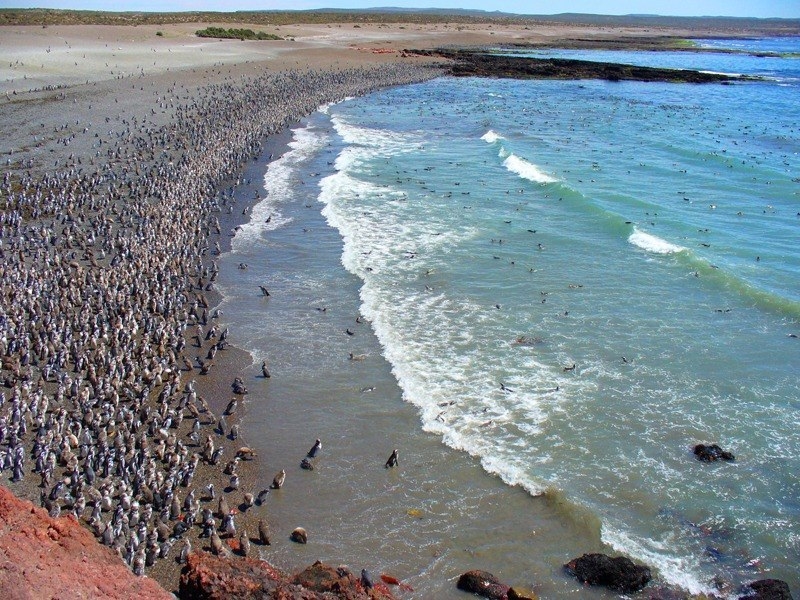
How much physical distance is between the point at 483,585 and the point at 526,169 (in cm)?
3084

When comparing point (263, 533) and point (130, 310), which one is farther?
point (130, 310)

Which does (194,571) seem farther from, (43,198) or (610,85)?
(610,85)

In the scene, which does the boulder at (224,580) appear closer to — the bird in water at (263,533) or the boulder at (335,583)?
the boulder at (335,583)

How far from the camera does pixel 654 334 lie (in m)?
20.0

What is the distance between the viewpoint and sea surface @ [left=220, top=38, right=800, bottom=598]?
40.9 feet

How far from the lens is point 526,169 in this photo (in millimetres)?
39031

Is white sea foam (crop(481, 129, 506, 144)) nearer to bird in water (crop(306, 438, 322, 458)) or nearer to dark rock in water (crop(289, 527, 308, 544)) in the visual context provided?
bird in water (crop(306, 438, 322, 458))

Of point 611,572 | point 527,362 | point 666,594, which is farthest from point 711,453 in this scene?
point 527,362

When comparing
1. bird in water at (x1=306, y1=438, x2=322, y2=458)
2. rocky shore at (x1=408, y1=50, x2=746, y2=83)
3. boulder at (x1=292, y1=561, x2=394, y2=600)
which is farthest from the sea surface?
rocky shore at (x1=408, y1=50, x2=746, y2=83)

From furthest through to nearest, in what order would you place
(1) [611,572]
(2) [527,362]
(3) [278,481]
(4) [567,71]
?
(4) [567,71]
(2) [527,362]
(3) [278,481]
(1) [611,572]

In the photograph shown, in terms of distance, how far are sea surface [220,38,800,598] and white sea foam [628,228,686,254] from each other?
10 cm

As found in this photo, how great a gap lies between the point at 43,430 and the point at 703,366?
15.4 meters

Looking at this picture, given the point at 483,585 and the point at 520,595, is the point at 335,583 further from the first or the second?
the point at 520,595

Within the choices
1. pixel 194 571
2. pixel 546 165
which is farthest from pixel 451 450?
pixel 546 165
